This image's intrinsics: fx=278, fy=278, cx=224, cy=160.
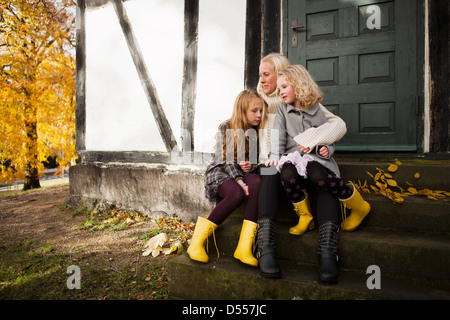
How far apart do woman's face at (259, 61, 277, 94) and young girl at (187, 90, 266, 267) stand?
0.23 m

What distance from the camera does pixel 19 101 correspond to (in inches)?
235

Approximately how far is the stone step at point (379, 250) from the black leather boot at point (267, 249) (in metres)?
0.17

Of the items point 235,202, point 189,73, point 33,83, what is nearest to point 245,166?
point 235,202

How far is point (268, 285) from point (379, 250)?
681mm

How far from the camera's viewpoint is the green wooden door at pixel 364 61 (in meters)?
2.69

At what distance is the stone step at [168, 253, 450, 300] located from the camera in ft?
4.64

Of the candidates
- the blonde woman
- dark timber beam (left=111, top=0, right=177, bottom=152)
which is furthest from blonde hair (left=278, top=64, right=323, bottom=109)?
dark timber beam (left=111, top=0, right=177, bottom=152)

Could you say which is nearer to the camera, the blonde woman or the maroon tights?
the blonde woman

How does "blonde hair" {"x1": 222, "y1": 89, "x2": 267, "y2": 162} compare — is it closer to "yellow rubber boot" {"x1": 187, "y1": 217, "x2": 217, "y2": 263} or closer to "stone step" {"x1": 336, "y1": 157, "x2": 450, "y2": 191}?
"yellow rubber boot" {"x1": 187, "y1": 217, "x2": 217, "y2": 263}

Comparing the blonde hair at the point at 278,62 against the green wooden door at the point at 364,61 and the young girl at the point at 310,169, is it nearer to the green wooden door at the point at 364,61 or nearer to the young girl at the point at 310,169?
the young girl at the point at 310,169

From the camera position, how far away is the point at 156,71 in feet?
12.2
